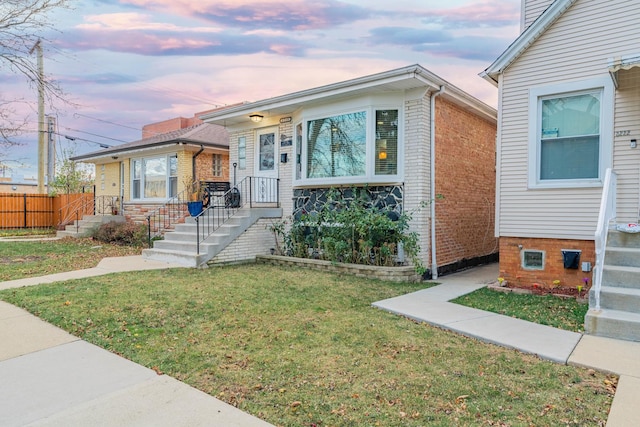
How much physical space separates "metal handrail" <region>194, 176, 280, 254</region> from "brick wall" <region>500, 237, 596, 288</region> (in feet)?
19.4

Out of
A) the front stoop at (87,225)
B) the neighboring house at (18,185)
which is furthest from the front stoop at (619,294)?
the neighboring house at (18,185)

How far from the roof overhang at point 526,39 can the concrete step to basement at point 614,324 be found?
15.0 feet

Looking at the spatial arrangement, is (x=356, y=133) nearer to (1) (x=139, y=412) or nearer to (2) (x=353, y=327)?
(2) (x=353, y=327)

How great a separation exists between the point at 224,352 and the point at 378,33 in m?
11.2

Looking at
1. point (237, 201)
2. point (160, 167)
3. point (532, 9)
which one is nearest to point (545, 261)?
point (532, 9)

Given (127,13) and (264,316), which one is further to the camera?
(127,13)

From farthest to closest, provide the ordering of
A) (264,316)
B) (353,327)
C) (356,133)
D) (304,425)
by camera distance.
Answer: (356,133) < (264,316) < (353,327) < (304,425)

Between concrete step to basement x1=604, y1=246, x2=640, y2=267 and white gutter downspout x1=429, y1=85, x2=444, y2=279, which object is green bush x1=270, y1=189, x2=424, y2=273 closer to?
white gutter downspout x1=429, y1=85, x2=444, y2=279

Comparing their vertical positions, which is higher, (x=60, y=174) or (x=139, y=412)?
(x=60, y=174)

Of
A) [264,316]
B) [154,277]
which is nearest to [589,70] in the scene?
[264,316]

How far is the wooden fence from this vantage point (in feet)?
59.5

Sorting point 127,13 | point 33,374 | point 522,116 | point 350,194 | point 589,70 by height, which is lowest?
point 33,374

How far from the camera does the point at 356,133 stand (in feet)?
28.7

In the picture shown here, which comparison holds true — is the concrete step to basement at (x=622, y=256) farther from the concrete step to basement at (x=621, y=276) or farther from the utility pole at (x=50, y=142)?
the utility pole at (x=50, y=142)
